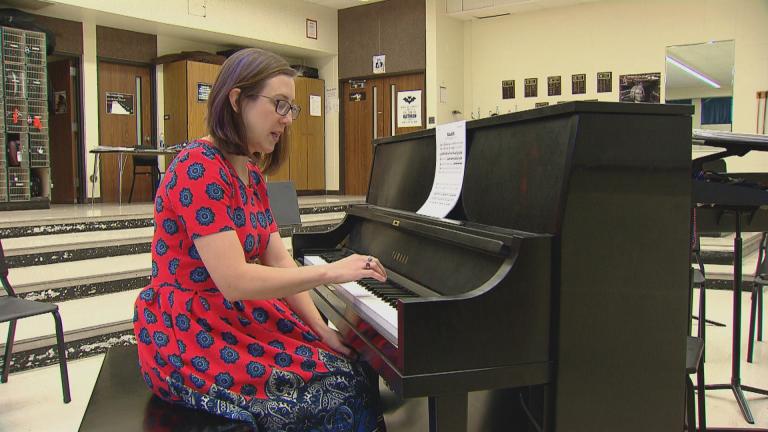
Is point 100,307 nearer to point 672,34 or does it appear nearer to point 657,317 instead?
point 657,317

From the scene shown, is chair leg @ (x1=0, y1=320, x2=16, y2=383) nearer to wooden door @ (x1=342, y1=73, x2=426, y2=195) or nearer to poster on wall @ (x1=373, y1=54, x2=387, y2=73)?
wooden door @ (x1=342, y1=73, x2=426, y2=195)

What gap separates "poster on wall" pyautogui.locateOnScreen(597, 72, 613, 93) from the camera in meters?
7.28

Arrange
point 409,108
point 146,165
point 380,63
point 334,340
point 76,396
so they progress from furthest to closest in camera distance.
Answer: point 380,63 → point 409,108 → point 146,165 → point 76,396 → point 334,340

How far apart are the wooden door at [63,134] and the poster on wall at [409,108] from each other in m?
4.26

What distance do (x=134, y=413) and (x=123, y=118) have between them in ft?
23.9

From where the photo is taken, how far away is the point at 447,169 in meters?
1.66

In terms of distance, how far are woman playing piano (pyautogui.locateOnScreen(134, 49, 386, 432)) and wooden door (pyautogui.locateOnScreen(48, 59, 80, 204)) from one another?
692 centimetres

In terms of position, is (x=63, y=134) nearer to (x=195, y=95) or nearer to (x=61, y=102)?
(x=61, y=102)

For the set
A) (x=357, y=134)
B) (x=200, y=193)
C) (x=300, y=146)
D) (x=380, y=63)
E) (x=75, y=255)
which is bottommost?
(x=75, y=255)

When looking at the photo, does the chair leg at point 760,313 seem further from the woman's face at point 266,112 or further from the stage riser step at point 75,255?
the woman's face at point 266,112

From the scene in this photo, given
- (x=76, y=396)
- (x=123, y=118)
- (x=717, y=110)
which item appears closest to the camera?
(x=76, y=396)

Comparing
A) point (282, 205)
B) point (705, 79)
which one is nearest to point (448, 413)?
point (282, 205)

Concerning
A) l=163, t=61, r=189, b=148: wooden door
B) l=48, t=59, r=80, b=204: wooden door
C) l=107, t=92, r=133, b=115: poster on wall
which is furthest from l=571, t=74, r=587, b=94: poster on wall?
l=48, t=59, r=80, b=204: wooden door

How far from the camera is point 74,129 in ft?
24.0
